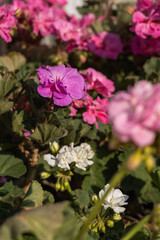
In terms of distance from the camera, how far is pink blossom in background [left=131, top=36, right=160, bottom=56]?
1.75 meters

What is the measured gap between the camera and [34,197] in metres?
0.87

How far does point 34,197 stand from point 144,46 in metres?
1.21

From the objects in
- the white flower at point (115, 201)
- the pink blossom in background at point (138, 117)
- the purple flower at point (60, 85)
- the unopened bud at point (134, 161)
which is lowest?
the white flower at point (115, 201)

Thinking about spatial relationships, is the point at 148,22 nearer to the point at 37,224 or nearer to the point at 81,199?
the point at 81,199

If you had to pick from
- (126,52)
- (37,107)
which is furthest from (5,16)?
(126,52)

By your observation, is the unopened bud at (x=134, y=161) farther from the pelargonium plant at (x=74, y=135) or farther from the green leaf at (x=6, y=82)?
the green leaf at (x=6, y=82)

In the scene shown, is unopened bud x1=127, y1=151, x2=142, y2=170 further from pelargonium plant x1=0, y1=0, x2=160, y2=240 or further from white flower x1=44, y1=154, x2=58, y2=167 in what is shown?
white flower x1=44, y1=154, x2=58, y2=167

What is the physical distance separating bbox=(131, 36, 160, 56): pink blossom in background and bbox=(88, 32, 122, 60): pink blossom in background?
0.29 feet

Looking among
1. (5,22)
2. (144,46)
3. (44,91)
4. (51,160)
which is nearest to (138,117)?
(44,91)

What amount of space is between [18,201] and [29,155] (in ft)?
0.73

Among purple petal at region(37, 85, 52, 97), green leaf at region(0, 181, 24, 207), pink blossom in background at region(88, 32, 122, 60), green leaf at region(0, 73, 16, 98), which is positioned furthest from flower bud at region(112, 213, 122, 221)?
pink blossom in background at region(88, 32, 122, 60)

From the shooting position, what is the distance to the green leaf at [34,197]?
852 mm

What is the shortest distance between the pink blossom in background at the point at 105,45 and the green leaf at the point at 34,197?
1045 mm

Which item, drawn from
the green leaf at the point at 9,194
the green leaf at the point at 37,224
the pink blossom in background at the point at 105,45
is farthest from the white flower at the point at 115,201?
the pink blossom in background at the point at 105,45
